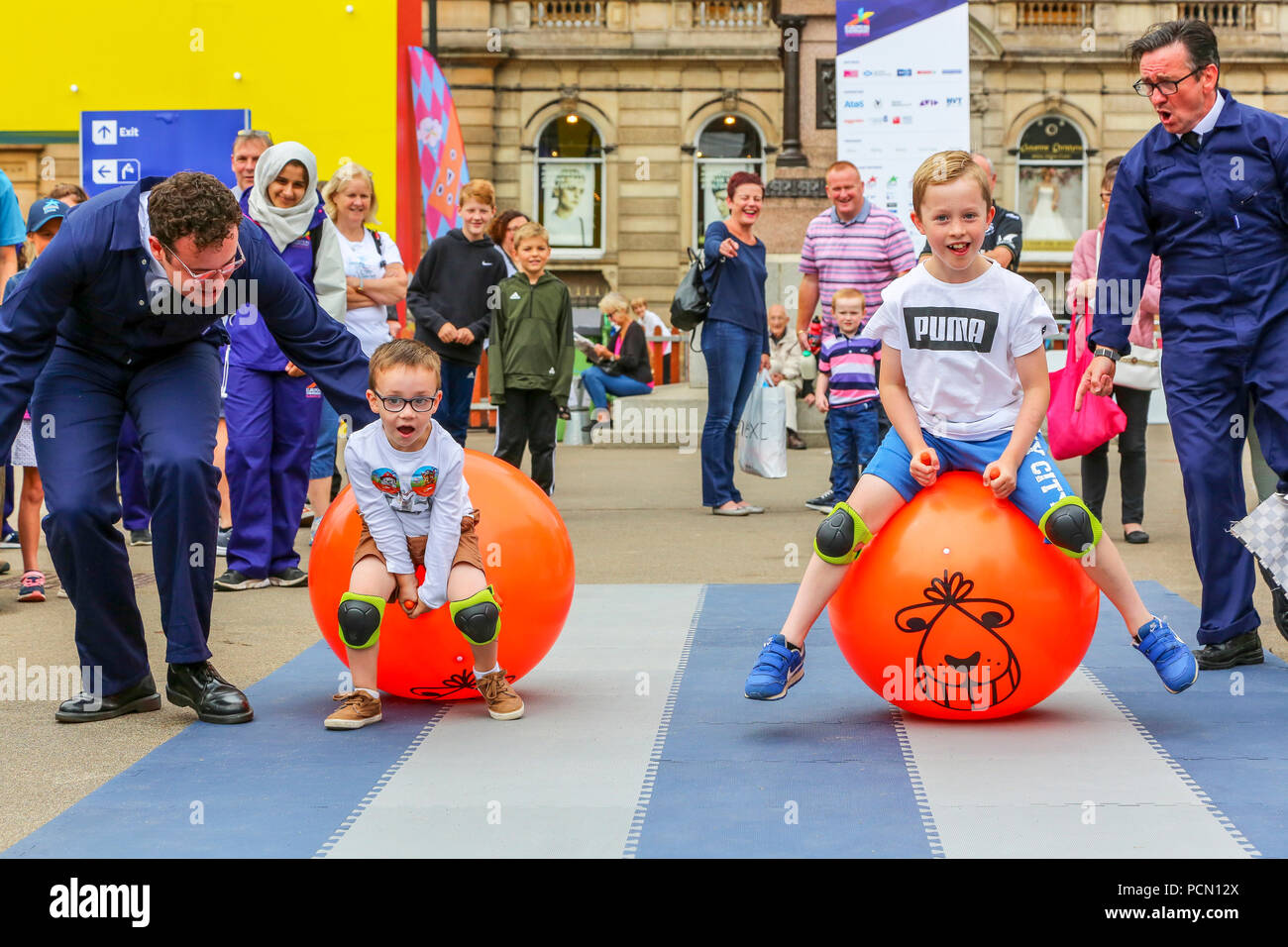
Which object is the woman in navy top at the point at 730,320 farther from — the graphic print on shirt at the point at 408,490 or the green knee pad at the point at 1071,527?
the green knee pad at the point at 1071,527

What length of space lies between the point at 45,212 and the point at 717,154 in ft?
98.9

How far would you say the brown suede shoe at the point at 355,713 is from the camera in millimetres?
5238

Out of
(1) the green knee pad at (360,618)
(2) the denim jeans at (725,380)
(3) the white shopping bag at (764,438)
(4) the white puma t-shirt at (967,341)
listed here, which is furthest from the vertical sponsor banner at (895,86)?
(1) the green knee pad at (360,618)

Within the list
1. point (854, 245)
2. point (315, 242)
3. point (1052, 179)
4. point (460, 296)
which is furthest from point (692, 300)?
point (1052, 179)

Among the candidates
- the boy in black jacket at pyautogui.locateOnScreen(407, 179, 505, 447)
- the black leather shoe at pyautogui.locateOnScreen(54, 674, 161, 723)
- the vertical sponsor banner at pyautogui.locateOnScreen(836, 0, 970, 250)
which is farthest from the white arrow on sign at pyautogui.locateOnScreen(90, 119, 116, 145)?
the black leather shoe at pyautogui.locateOnScreen(54, 674, 161, 723)

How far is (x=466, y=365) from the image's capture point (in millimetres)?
10484

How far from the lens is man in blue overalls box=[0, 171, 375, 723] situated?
5133 mm

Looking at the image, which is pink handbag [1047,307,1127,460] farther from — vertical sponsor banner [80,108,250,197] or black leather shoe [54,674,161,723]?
vertical sponsor banner [80,108,250,197]

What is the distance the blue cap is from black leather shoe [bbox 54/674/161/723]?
4.18 metres

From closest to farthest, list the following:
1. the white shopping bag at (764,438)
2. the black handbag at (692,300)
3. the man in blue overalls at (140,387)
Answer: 1. the man in blue overalls at (140,387)
2. the black handbag at (692,300)
3. the white shopping bag at (764,438)

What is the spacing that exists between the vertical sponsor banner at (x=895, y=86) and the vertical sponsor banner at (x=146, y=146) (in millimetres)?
6422

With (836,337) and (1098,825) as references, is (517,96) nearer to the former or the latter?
(836,337)
